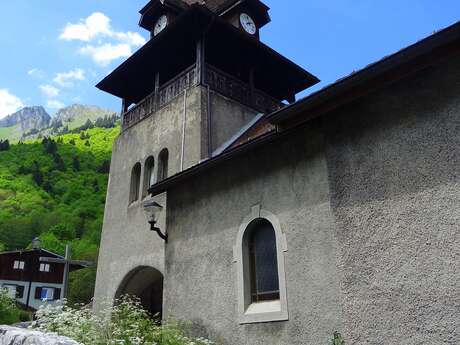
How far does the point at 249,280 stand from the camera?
315 inches

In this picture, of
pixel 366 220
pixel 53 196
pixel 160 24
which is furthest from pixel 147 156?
pixel 53 196

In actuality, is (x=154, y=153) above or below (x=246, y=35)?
below

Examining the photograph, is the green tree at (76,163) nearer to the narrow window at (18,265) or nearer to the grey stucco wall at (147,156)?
the narrow window at (18,265)

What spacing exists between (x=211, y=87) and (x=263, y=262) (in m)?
7.43

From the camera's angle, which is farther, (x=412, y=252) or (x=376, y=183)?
(x=376, y=183)

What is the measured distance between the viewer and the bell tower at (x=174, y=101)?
13.4 m

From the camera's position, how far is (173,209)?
10.1 m

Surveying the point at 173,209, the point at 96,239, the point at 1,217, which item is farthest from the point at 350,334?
the point at 1,217

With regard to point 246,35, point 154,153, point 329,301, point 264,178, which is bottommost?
point 329,301

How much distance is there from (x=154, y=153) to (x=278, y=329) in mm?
8713

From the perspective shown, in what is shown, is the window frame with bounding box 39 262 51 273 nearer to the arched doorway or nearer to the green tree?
the green tree

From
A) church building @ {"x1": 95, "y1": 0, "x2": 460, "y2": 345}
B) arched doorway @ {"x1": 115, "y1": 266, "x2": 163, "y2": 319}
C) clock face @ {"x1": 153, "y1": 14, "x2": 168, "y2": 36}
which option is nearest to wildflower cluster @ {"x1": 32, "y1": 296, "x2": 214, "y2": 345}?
church building @ {"x1": 95, "y1": 0, "x2": 460, "y2": 345}

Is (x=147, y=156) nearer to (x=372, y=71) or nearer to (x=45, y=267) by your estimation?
(x=372, y=71)

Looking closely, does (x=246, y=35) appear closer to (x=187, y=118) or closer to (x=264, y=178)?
(x=187, y=118)
